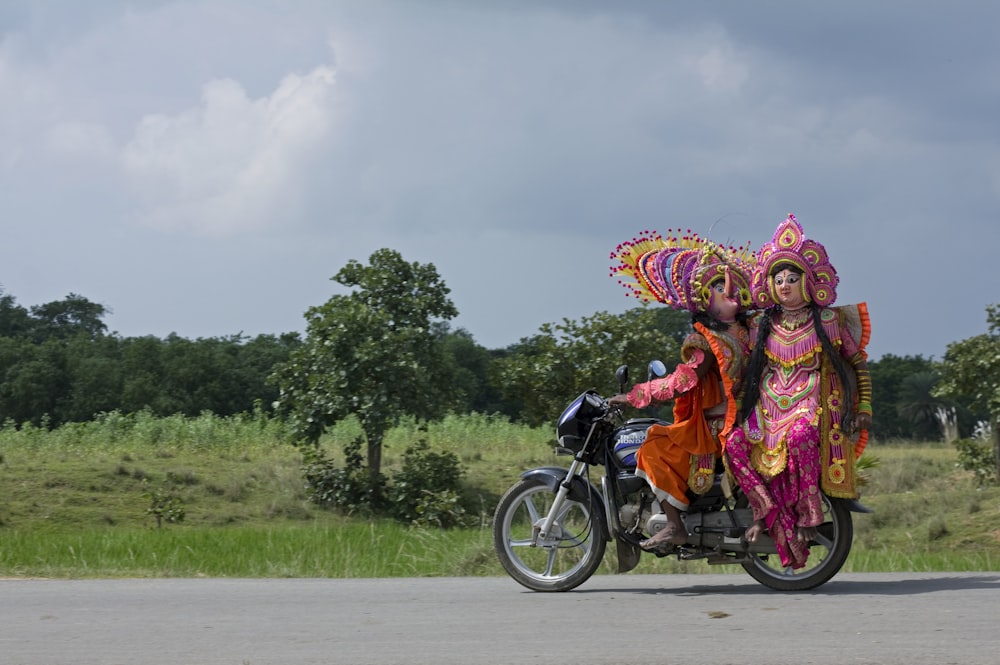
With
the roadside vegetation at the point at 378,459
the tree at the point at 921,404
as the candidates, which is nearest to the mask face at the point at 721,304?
the roadside vegetation at the point at 378,459

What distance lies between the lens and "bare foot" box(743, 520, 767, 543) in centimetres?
783

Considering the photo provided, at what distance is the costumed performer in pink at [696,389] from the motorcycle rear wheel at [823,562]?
2.03ft

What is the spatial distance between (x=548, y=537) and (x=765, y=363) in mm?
1860

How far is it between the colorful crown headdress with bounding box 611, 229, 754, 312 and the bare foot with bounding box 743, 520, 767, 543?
4.71 feet

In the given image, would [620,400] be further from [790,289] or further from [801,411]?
[790,289]

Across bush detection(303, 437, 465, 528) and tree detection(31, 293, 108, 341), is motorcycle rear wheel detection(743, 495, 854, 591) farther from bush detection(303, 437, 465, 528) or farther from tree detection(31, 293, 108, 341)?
tree detection(31, 293, 108, 341)

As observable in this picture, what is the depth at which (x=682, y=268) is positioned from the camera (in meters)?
8.26

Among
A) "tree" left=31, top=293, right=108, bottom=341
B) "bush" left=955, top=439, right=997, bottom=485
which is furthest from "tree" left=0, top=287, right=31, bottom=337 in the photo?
"bush" left=955, top=439, right=997, bottom=485

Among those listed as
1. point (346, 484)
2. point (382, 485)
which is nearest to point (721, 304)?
point (382, 485)

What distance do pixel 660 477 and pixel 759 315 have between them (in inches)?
51.6

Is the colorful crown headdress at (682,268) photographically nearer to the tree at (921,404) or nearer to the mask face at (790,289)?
the mask face at (790,289)

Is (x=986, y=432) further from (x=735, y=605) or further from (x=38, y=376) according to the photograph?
(x=38, y=376)

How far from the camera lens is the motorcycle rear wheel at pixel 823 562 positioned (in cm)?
783

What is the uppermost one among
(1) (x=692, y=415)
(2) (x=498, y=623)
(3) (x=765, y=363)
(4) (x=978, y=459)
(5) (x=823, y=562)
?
(3) (x=765, y=363)
